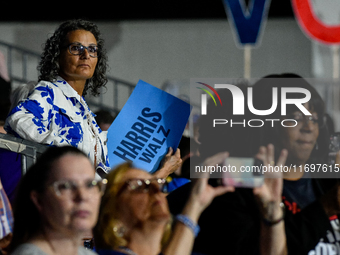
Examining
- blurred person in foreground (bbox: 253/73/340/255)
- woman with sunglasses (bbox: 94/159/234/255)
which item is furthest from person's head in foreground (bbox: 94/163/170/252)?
blurred person in foreground (bbox: 253/73/340/255)

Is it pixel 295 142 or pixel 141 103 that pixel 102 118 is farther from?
pixel 295 142

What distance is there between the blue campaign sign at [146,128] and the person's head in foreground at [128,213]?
3.80 ft

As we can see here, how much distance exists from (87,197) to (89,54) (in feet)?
4.79

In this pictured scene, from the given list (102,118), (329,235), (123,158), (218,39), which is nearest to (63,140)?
(123,158)

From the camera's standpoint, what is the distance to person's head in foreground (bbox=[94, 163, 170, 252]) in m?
2.14

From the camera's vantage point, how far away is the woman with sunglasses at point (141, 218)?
2143 mm

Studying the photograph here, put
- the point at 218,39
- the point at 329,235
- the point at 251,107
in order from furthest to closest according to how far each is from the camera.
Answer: the point at 218,39 → the point at 251,107 → the point at 329,235

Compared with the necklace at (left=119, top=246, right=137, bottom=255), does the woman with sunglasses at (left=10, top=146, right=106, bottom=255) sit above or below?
above

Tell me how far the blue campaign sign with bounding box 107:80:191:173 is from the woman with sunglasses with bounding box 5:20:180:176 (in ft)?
0.31

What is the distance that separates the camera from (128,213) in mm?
2133

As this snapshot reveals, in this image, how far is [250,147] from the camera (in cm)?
274

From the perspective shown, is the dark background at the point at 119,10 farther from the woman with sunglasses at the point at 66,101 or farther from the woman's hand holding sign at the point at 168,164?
the woman's hand holding sign at the point at 168,164

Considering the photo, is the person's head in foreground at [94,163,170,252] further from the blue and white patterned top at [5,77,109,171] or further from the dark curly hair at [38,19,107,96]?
the dark curly hair at [38,19,107,96]

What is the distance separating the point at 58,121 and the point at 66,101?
156 mm
